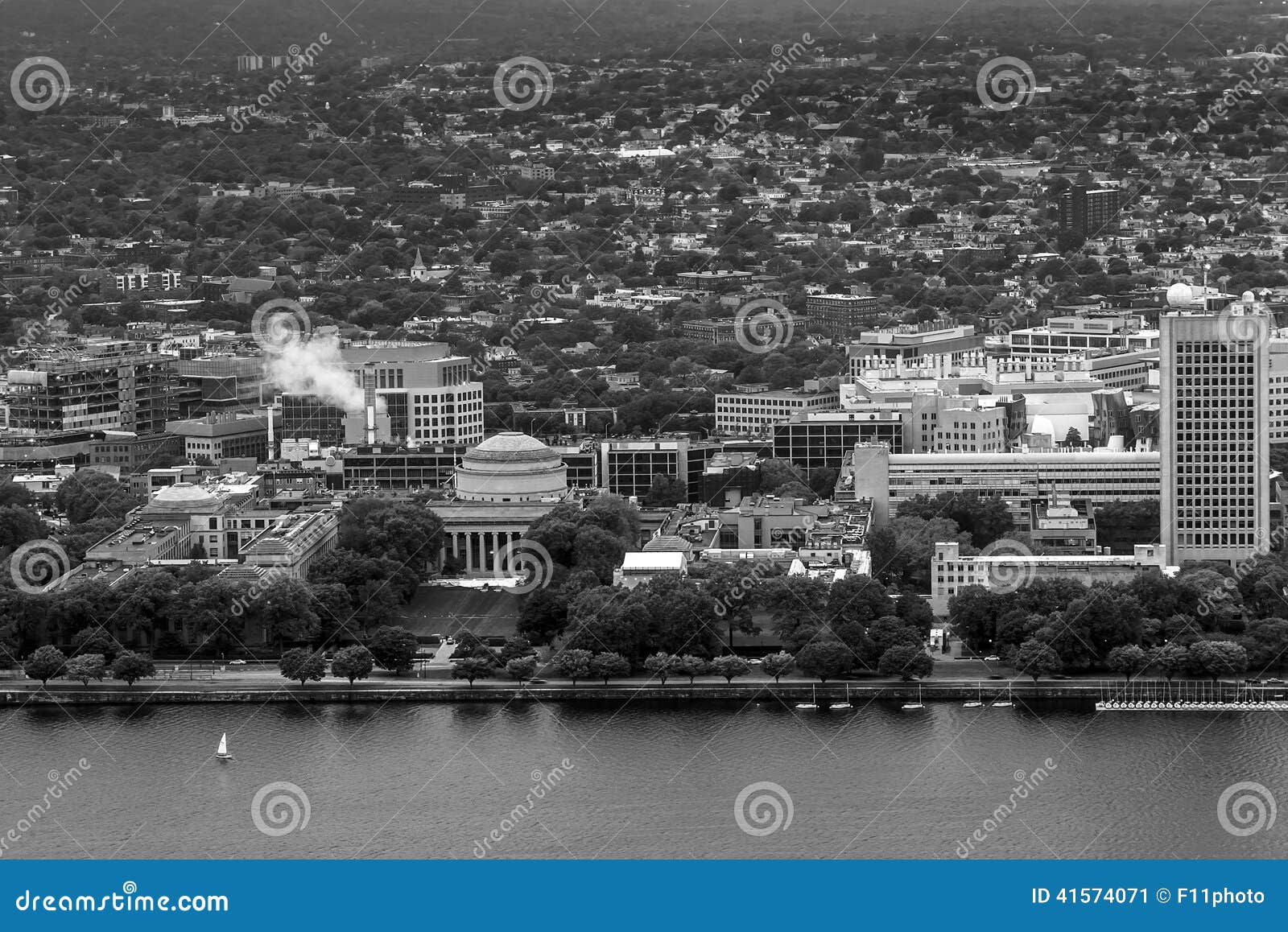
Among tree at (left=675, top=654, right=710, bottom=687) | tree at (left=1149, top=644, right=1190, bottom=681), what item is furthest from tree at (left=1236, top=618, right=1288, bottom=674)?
tree at (left=675, top=654, right=710, bottom=687)

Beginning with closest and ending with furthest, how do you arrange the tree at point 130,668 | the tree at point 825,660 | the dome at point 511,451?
1. the tree at point 825,660
2. the tree at point 130,668
3. the dome at point 511,451

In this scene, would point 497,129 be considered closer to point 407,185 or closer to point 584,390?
point 407,185

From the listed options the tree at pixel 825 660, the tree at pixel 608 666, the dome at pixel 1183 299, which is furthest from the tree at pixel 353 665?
the dome at pixel 1183 299

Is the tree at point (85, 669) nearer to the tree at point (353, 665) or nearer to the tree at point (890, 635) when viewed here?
the tree at point (353, 665)

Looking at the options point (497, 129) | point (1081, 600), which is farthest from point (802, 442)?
point (497, 129)

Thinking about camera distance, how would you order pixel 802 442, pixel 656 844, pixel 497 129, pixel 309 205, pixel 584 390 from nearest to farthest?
pixel 656 844 → pixel 802 442 → pixel 584 390 → pixel 309 205 → pixel 497 129

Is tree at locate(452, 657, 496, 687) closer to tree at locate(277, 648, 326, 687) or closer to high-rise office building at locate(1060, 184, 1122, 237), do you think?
tree at locate(277, 648, 326, 687)
